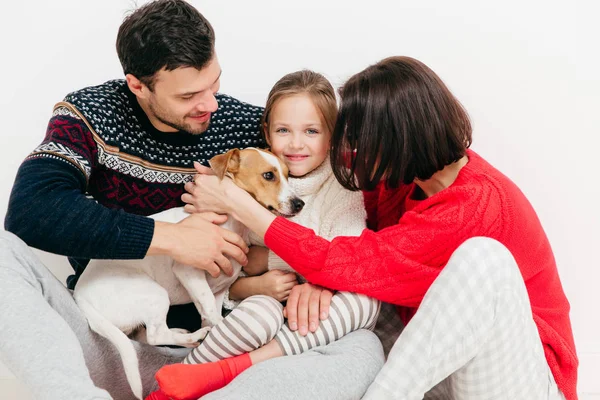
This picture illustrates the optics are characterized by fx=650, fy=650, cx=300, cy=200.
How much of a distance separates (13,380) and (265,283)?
1.40 metres

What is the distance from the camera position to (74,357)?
1408 millimetres

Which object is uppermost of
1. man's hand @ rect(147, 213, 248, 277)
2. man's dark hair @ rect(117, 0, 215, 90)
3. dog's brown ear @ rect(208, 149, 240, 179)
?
man's dark hair @ rect(117, 0, 215, 90)

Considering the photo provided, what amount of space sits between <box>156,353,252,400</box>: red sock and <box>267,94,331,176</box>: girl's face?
2.18ft

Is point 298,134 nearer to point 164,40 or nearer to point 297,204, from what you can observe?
point 297,204

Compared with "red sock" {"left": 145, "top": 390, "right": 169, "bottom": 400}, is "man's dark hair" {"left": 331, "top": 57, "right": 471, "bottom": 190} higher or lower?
higher

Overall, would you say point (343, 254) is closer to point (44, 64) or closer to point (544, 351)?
point (544, 351)

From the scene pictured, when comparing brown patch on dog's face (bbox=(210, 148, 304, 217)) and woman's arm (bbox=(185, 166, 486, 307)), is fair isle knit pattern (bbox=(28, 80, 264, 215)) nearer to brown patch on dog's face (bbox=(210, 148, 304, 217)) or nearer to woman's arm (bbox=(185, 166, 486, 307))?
brown patch on dog's face (bbox=(210, 148, 304, 217))

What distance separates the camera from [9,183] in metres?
2.52

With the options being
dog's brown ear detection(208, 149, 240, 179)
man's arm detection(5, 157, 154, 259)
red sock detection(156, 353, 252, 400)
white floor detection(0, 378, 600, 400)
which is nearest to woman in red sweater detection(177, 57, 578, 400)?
dog's brown ear detection(208, 149, 240, 179)

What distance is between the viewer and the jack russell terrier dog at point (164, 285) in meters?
1.75

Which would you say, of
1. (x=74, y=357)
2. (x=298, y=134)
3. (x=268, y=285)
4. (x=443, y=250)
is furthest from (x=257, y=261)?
(x=74, y=357)

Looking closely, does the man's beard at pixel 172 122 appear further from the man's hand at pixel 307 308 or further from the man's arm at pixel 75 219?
the man's hand at pixel 307 308

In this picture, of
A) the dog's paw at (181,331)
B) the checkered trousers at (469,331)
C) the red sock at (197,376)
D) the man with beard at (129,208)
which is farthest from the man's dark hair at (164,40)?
the checkered trousers at (469,331)

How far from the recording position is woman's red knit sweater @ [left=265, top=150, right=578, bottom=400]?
164cm
